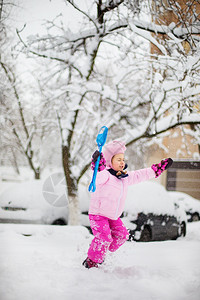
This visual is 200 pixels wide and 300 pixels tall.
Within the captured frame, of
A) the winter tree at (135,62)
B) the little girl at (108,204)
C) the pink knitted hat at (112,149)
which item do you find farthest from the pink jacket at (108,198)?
the winter tree at (135,62)

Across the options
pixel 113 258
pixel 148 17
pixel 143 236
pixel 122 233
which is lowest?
pixel 143 236

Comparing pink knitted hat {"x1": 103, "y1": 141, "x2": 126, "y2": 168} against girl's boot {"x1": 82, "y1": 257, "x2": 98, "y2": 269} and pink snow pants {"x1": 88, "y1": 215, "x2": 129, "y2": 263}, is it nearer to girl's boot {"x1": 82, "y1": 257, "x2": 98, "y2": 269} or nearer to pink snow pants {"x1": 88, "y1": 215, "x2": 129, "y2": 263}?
pink snow pants {"x1": 88, "y1": 215, "x2": 129, "y2": 263}

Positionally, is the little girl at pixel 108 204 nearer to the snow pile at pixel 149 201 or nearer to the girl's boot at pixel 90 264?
the girl's boot at pixel 90 264

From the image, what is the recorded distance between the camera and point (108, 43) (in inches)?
195

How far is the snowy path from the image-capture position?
173cm

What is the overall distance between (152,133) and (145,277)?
288 cm

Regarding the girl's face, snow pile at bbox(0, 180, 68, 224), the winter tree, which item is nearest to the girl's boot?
the girl's face

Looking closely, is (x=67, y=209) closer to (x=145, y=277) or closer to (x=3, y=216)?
(x=3, y=216)

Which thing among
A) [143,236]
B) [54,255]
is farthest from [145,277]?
[143,236]

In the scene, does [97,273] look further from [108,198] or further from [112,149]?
[112,149]

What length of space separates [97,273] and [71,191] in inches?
137

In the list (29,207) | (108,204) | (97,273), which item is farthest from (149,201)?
(97,273)

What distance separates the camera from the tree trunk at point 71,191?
211 inches

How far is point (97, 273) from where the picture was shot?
6.84 feet
